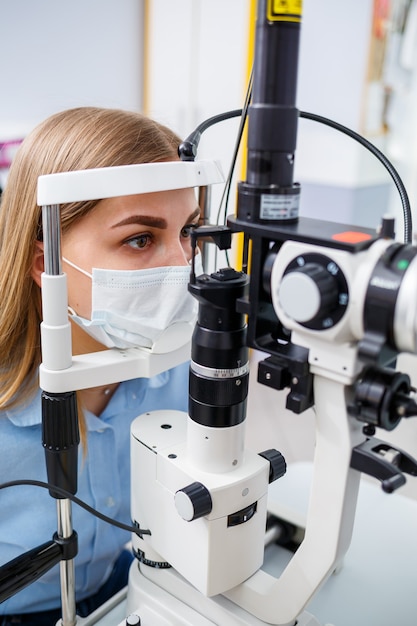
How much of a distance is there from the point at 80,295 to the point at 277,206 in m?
0.37

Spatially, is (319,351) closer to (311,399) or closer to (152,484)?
(311,399)

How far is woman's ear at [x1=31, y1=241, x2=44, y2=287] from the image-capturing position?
0.84 m

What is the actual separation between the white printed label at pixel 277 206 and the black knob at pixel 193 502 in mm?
279

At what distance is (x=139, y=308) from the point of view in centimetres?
77

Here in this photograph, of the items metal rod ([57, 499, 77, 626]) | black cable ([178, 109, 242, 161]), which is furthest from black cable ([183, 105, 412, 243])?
metal rod ([57, 499, 77, 626])

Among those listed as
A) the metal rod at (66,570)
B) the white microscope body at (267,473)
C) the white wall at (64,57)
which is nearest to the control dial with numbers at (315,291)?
the white microscope body at (267,473)

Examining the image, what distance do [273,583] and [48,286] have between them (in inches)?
16.0

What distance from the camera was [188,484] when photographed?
619mm

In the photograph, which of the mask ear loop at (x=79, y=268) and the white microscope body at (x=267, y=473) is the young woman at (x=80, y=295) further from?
the white microscope body at (x=267, y=473)

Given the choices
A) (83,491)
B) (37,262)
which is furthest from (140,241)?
(83,491)

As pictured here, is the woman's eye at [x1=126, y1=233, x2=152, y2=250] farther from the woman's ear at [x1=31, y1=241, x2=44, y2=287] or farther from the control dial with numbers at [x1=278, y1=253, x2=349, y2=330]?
the control dial with numbers at [x1=278, y1=253, x2=349, y2=330]

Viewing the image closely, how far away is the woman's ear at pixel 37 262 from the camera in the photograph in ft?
2.75

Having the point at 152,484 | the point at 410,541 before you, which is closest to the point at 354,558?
the point at 410,541

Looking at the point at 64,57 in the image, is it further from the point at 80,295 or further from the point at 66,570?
the point at 66,570
